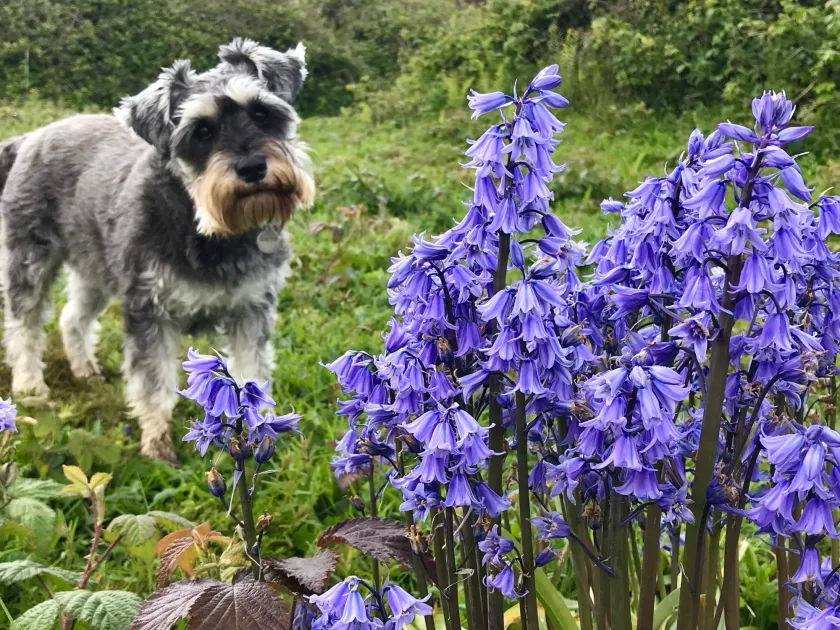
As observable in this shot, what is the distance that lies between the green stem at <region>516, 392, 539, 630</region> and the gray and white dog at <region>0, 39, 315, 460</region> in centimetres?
268

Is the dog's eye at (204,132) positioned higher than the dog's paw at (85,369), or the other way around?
the dog's eye at (204,132)

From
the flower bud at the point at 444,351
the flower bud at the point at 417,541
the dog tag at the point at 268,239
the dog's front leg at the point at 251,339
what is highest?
the dog tag at the point at 268,239

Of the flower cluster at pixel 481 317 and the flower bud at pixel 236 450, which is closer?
the flower cluster at pixel 481 317

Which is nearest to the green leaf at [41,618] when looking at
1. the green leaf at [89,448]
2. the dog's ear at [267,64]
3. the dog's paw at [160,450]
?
the green leaf at [89,448]

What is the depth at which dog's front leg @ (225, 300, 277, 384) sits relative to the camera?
418 cm

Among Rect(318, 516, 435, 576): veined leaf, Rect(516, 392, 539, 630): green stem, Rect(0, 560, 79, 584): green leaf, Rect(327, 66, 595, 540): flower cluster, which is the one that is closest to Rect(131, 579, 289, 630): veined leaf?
Rect(318, 516, 435, 576): veined leaf

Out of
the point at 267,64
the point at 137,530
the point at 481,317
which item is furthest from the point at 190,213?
the point at 481,317

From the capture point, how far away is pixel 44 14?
15.8 meters

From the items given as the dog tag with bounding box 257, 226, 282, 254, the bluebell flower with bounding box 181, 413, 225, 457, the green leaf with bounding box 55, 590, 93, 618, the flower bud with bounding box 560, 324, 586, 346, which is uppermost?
the dog tag with bounding box 257, 226, 282, 254

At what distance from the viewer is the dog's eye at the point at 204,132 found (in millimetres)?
3904

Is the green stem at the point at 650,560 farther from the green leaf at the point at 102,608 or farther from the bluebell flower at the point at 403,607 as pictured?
the green leaf at the point at 102,608

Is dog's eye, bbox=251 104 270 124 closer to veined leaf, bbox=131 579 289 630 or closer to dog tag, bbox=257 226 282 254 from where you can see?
dog tag, bbox=257 226 282 254

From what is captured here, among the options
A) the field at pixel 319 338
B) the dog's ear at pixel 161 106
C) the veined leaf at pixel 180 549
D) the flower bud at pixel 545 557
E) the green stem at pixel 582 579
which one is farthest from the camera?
the dog's ear at pixel 161 106

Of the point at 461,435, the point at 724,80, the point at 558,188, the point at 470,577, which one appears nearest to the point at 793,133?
the point at 461,435
